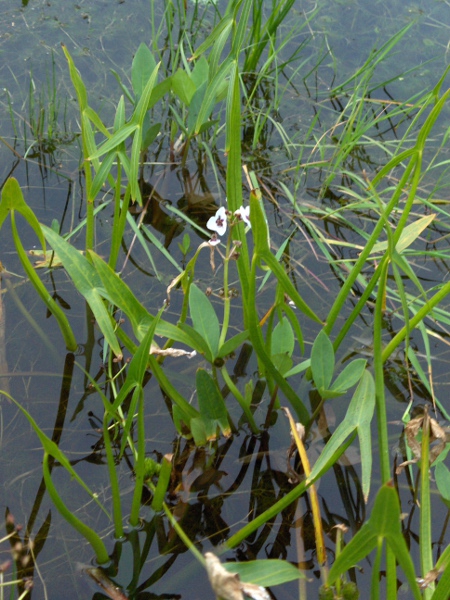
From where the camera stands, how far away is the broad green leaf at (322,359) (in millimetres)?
1314

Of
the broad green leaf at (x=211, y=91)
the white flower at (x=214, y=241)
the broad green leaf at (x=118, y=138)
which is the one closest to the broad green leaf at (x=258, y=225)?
the white flower at (x=214, y=241)

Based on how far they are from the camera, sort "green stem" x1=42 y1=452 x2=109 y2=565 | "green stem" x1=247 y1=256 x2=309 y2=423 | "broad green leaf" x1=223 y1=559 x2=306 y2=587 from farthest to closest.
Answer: "green stem" x1=247 y1=256 x2=309 y2=423
"green stem" x1=42 y1=452 x2=109 y2=565
"broad green leaf" x1=223 y1=559 x2=306 y2=587

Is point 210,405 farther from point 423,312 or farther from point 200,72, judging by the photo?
point 200,72

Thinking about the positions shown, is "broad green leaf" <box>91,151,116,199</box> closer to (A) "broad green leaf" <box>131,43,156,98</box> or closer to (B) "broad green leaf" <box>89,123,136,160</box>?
(B) "broad green leaf" <box>89,123,136,160</box>

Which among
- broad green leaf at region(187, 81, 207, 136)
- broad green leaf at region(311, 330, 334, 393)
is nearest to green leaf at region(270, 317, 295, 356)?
broad green leaf at region(311, 330, 334, 393)

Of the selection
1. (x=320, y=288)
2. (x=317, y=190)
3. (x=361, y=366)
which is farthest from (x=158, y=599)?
(x=317, y=190)

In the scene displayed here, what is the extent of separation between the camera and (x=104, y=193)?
2031 mm

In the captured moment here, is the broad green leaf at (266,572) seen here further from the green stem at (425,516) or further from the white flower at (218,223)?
the white flower at (218,223)

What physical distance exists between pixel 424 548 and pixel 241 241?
A: 68cm

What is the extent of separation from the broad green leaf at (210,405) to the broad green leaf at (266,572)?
1.32 ft

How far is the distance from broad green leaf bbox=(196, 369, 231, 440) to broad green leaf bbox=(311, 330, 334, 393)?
0.20 m

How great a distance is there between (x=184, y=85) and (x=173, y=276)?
57 centimetres

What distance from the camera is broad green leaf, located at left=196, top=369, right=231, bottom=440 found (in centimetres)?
132

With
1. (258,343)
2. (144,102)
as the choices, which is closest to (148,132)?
(144,102)
